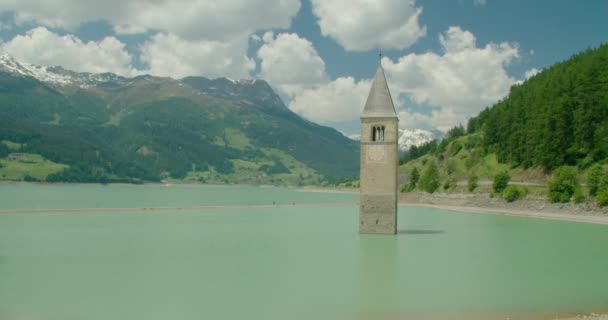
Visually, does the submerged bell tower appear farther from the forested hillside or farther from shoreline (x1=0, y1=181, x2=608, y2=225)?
the forested hillside

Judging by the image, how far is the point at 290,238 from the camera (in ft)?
142

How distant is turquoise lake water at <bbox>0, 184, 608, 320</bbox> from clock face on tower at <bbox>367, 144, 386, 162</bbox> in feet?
19.4

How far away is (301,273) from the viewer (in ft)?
90.6

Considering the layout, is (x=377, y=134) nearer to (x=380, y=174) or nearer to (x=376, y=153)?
(x=376, y=153)

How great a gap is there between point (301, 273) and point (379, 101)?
63.4 feet

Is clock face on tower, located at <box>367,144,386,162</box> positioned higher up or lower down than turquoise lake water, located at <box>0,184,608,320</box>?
higher up

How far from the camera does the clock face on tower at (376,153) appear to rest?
138ft

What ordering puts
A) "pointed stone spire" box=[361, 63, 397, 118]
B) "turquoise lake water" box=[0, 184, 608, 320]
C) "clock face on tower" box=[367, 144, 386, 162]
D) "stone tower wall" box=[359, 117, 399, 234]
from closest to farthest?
"turquoise lake water" box=[0, 184, 608, 320], "stone tower wall" box=[359, 117, 399, 234], "clock face on tower" box=[367, 144, 386, 162], "pointed stone spire" box=[361, 63, 397, 118]

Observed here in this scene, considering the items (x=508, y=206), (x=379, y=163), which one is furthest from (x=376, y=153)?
(x=508, y=206)

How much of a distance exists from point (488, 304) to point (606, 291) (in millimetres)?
6242

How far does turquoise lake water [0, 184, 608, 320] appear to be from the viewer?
20.4m

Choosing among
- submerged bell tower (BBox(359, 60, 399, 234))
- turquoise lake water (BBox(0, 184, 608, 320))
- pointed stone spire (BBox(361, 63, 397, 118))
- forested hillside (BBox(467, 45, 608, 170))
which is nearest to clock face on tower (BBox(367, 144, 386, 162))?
submerged bell tower (BBox(359, 60, 399, 234))

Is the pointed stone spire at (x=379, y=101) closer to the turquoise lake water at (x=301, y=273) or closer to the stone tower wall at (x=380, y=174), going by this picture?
the stone tower wall at (x=380, y=174)

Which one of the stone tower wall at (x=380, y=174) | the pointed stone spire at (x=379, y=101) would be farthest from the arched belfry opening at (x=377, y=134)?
the pointed stone spire at (x=379, y=101)
